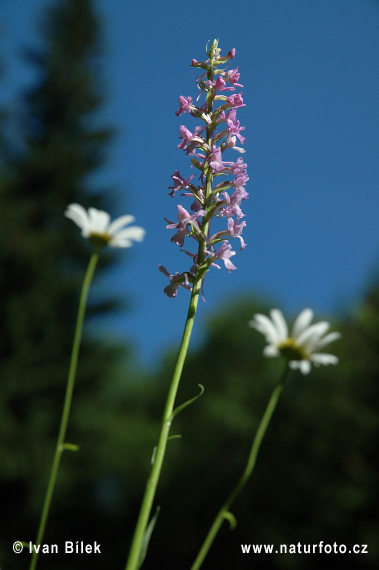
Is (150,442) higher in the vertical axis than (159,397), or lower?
lower

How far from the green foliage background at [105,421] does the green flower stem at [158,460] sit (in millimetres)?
12388

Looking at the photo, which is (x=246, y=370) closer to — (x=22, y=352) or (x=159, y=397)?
(x=159, y=397)

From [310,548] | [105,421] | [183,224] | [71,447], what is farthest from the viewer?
[105,421]

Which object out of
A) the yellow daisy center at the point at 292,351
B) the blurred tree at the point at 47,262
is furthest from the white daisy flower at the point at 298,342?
the blurred tree at the point at 47,262

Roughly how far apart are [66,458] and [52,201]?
317 inches

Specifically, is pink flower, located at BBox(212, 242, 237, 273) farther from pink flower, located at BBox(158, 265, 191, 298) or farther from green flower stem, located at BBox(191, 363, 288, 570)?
green flower stem, located at BBox(191, 363, 288, 570)

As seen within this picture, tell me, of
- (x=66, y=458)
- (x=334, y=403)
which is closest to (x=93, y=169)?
(x=66, y=458)

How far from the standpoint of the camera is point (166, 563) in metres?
19.8

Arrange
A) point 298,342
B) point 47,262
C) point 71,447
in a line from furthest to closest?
point 47,262 → point 298,342 → point 71,447

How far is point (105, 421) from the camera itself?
15.8 meters

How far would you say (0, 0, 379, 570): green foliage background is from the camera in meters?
13.8

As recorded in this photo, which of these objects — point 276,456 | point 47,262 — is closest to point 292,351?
point 47,262

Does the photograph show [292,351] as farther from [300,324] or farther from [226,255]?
[226,255]

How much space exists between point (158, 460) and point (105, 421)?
15.3 metres
